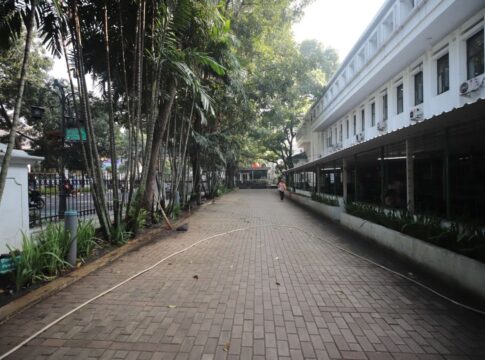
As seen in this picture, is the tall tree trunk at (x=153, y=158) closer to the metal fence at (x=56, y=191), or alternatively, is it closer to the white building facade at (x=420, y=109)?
the metal fence at (x=56, y=191)

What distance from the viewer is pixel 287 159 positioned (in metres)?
37.9

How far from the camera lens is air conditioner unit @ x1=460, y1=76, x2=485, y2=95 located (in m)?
9.59

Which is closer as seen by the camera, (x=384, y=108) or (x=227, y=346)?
(x=227, y=346)

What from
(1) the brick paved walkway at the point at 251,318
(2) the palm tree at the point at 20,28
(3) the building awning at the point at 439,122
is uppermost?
(2) the palm tree at the point at 20,28

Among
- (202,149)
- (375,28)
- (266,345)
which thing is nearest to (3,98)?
(202,149)

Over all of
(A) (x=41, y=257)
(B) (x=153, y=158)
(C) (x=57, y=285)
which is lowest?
(C) (x=57, y=285)

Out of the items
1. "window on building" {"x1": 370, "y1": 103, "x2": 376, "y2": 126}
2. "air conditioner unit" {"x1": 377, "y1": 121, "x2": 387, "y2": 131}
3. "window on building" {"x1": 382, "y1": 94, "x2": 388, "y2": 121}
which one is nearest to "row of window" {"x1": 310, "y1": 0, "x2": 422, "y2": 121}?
"window on building" {"x1": 382, "y1": 94, "x2": 388, "y2": 121}

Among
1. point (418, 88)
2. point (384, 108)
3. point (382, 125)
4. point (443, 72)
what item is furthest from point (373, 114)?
point (443, 72)

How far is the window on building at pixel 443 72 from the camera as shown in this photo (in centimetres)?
1168

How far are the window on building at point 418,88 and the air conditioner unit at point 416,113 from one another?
41cm

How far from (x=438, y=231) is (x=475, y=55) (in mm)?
8212

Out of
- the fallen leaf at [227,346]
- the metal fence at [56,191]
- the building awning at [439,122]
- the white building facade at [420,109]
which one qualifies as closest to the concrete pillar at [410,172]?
the white building facade at [420,109]

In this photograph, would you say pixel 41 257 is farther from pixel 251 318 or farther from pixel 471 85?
pixel 471 85

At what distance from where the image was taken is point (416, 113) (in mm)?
13297
